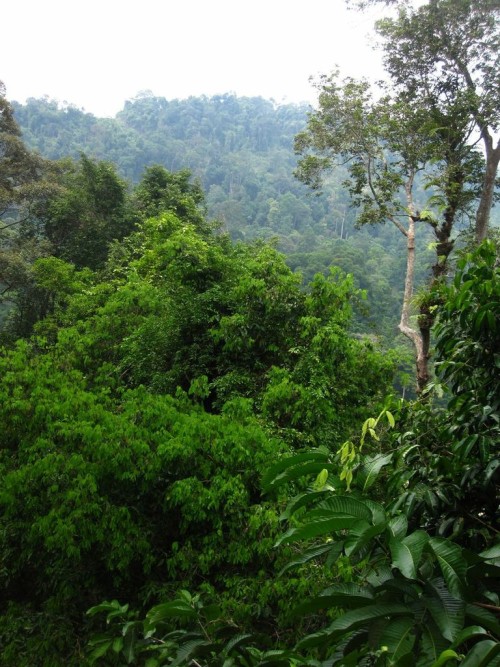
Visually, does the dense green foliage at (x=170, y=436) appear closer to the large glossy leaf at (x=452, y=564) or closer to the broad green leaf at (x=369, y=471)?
the broad green leaf at (x=369, y=471)

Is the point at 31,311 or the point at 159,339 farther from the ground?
the point at 159,339

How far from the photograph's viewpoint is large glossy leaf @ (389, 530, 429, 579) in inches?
41.7

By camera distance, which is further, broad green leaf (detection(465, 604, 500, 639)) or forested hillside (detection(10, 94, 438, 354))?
forested hillside (detection(10, 94, 438, 354))

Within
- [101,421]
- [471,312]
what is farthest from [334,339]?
[471,312]

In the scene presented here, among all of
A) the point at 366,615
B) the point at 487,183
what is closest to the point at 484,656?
the point at 366,615

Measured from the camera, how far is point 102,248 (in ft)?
48.9

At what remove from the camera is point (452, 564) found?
1.14 metres

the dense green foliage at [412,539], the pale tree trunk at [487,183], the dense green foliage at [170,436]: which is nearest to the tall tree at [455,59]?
the pale tree trunk at [487,183]

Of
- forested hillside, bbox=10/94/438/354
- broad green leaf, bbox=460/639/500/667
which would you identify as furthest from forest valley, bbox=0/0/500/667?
forested hillside, bbox=10/94/438/354

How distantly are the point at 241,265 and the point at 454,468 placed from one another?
6.56 meters

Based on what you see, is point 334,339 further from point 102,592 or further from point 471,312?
point 471,312

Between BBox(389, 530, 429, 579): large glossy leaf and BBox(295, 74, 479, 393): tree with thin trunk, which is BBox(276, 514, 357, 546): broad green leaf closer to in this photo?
BBox(389, 530, 429, 579): large glossy leaf

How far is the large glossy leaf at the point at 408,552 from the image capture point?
106 centimetres

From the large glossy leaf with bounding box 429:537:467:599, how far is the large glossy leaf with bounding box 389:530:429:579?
0.16 feet
